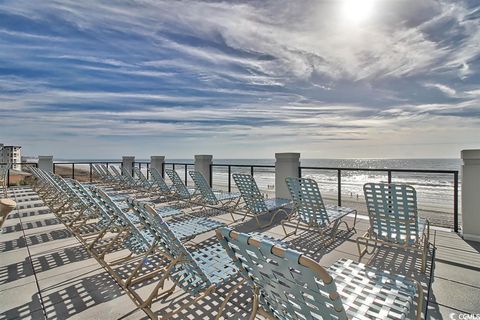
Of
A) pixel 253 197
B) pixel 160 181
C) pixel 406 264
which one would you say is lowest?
pixel 406 264

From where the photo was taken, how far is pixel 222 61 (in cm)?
944

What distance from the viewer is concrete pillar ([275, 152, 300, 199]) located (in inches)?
246

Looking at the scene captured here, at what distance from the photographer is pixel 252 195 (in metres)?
4.82

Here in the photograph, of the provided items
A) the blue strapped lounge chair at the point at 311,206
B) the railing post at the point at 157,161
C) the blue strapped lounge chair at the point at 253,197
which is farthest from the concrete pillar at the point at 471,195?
the railing post at the point at 157,161

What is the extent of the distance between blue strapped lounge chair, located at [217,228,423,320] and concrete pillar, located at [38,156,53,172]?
36.7ft

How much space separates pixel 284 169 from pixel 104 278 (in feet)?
15.1

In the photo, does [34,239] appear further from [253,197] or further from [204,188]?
[253,197]

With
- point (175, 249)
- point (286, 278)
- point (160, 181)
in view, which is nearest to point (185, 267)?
point (175, 249)

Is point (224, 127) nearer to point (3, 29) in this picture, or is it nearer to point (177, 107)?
point (177, 107)

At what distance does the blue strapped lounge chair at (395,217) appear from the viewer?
2.94 metres

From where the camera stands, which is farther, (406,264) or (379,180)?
(379,180)

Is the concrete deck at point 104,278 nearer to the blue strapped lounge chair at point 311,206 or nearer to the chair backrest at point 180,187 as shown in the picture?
the blue strapped lounge chair at point 311,206

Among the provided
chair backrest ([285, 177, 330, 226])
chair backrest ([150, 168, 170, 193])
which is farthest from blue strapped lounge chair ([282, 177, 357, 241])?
chair backrest ([150, 168, 170, 193])

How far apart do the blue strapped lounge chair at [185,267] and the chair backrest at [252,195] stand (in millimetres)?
2522
